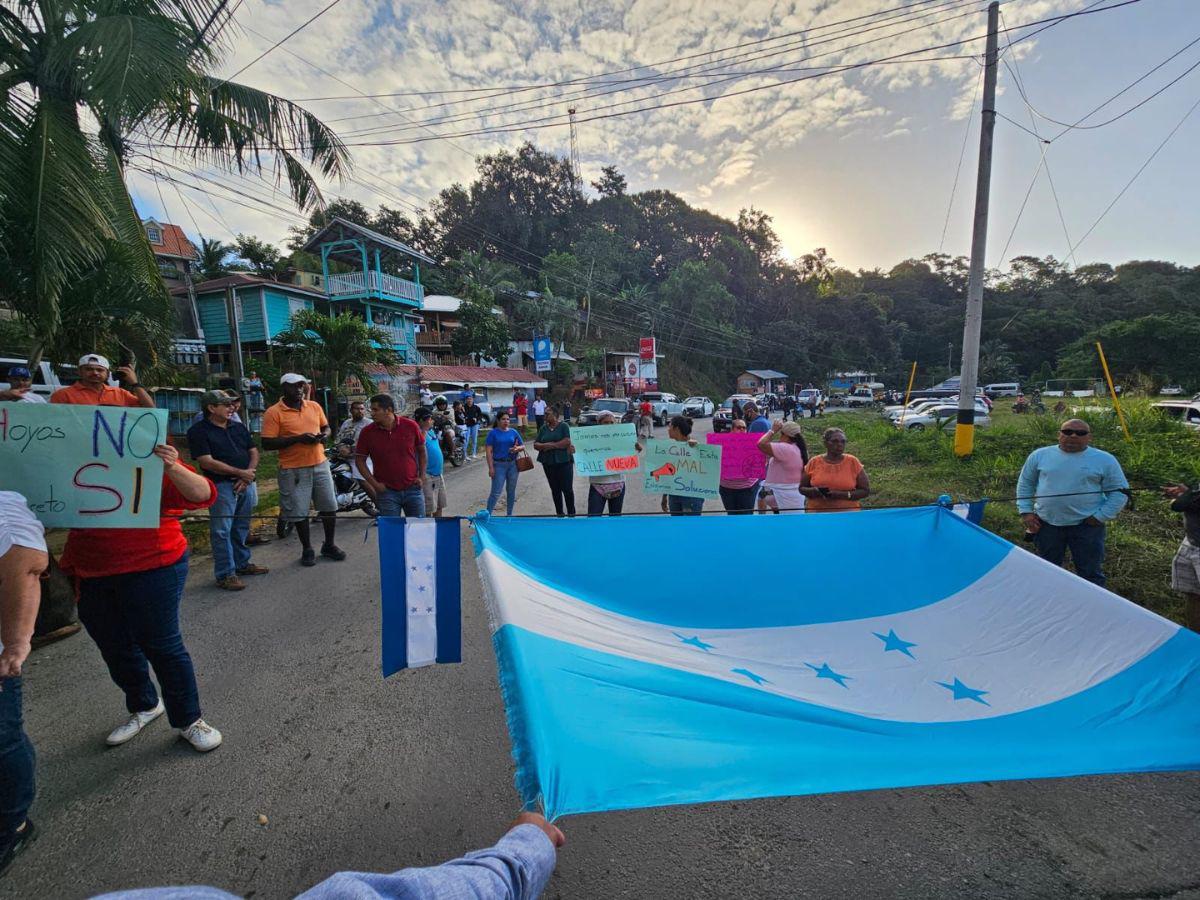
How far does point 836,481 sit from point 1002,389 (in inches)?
2225

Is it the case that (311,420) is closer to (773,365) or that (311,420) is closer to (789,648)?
(789,648)

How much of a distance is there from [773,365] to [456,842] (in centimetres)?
6095

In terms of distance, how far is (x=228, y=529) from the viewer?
5.21 meters

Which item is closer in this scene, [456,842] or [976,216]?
[456,842]

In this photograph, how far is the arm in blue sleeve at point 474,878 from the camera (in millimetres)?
849

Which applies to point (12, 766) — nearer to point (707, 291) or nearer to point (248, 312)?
point (248, 312)

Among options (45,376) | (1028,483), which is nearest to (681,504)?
(1028,483)

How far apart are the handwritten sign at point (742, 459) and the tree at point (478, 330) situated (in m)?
28.5

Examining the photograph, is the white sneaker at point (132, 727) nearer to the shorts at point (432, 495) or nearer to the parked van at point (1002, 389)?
the shorts at point (432, 495)

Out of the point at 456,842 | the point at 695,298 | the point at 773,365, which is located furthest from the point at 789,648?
the point at 773,365

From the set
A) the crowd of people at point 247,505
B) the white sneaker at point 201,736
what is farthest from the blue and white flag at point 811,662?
the white sneaker at point 201,736

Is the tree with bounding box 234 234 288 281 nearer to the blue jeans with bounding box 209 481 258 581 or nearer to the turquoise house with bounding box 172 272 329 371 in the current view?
the turquoise house with bounding box 172 272 329 371

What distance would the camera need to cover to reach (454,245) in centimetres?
5109

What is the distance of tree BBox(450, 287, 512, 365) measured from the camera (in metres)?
32.1
